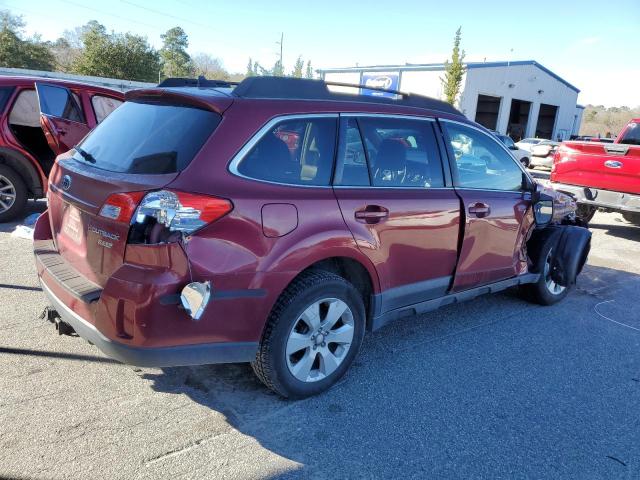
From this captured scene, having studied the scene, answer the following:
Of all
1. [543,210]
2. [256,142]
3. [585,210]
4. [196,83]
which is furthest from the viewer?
[585,210]

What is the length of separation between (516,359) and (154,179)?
2996mm

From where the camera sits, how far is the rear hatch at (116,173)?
2506 millimetres

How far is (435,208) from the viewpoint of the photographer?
140 inches

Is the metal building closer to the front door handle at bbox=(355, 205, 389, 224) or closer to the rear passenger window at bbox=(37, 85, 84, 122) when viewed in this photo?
the rear passenger window at bbox=(37, 85, 84, 122)

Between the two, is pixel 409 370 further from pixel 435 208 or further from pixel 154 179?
pixel 154 179

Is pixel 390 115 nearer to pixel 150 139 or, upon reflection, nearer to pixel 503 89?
pixel 150 139

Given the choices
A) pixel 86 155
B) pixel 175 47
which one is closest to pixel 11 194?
pixel 86 155

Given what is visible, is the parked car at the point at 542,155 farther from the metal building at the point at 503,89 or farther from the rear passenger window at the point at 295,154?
the rear passenger window at the point at 295,154

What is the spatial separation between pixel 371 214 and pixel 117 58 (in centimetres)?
4569

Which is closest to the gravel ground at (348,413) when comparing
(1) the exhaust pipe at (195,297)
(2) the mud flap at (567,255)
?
(1) the exhaust pipe at (195,297)

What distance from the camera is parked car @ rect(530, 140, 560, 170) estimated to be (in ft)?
76.4

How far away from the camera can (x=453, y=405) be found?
315 cm

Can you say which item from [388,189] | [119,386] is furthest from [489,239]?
[119,386]

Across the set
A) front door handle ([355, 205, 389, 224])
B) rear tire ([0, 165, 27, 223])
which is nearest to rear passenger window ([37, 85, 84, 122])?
rear tire ([0, 165, 27, 223])
